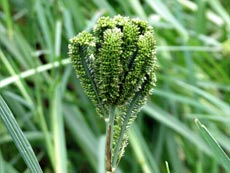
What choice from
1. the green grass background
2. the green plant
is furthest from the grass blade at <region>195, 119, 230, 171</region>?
the green grass background

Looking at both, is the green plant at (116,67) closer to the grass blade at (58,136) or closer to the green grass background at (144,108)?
the grass blade at (58,136)

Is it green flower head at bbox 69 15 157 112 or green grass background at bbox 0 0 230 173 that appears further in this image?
green grass background at bbox 0 0 230 173

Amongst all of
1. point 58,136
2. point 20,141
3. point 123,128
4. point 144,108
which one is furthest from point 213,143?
point 144,108

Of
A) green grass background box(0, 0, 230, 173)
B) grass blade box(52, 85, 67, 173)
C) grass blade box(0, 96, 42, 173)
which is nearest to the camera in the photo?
grass blade box(0, 96, 42, 173)

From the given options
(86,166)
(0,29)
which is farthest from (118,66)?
(86,166)

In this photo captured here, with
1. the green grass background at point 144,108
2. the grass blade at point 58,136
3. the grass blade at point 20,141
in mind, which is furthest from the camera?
the green grass background at point 144,108

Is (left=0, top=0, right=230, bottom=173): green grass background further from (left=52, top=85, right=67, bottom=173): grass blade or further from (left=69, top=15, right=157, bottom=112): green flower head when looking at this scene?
(left=69, top=15, right=157, bottom=112): green flower head

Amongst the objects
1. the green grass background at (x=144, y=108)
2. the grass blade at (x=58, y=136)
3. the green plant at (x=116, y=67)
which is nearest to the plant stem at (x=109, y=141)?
the green plant at (x=116, y=67)

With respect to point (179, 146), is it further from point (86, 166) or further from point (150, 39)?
point (150, 39)
